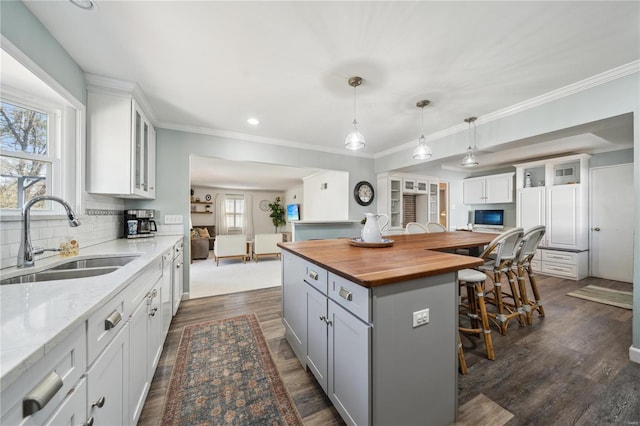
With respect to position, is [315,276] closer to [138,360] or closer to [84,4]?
[138,360]

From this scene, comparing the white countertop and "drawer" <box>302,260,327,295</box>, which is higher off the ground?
the white countertop

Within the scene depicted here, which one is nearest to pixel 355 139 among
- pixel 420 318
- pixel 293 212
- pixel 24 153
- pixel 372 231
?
pixel 372 231

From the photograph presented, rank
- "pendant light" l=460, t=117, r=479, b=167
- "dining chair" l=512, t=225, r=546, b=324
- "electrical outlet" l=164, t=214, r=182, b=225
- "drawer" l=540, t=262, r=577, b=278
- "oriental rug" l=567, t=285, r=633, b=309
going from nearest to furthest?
"dining chair" l=512, t=225, r=546, b=324, "pendant light" l=460, t=117, r=479, b=167, "oriental rug" l=567, t=285, r=633, b=309, "electrical outlet" l=164, t=214, r=182, b=225, "drawer" l=540, t=262, r=577, b=278

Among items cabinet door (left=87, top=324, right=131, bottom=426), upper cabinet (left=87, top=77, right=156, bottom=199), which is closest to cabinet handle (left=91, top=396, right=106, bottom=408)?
cabinet door (left=87, top=324, right=131, bottom=426)

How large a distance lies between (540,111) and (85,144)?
4.48 m

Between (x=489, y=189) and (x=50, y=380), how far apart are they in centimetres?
704

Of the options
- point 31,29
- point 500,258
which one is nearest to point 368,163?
point 500,258

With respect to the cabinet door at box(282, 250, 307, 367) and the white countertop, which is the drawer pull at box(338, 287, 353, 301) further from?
the white countertop

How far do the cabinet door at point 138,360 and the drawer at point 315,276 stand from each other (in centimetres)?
100

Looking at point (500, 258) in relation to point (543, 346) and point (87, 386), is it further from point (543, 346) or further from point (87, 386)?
point (87, 386)

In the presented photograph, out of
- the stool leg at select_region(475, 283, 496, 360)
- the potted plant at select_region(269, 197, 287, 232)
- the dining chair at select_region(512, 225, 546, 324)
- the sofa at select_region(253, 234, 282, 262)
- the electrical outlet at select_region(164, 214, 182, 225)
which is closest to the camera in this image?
the stool leg at select_region(475, 283, 496, 360)

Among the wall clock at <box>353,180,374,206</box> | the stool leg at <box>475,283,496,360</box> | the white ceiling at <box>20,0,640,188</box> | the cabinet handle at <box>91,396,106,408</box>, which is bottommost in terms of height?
the stool leg at <box>475,283,496,360</box>

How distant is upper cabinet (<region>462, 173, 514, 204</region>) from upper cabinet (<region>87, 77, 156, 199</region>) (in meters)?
6.78

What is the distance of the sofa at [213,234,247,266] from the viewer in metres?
5.43
